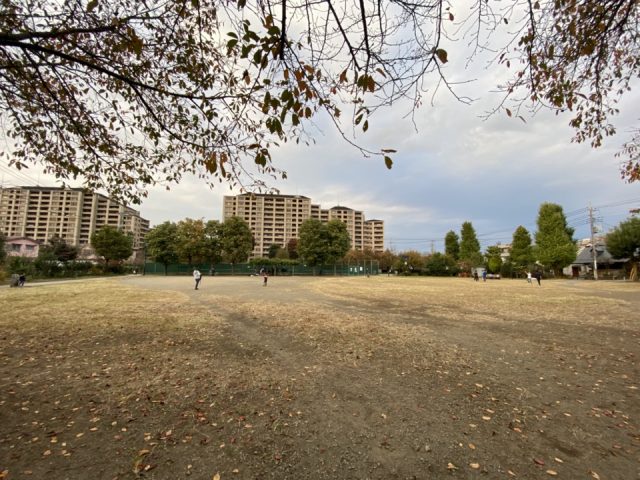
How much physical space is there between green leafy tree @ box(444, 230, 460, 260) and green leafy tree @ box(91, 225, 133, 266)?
65.4m

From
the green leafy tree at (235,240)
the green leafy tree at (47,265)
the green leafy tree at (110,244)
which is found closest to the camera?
the green leafy tree at (47,265)

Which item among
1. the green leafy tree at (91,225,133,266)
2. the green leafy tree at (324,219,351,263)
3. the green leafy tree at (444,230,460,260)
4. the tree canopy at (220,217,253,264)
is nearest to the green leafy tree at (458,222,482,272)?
the green leafy tree at (444,230,460,260)

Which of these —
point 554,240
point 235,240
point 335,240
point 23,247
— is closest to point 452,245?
point 554,240

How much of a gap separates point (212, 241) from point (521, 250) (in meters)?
52.3

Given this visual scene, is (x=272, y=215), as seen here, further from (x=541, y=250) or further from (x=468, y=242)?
(x=541, y=250)

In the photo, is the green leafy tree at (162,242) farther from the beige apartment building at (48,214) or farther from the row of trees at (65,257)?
the beige apartment building at (48,214)

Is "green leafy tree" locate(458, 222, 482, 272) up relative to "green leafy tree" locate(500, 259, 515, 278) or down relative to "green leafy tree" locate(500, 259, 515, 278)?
up

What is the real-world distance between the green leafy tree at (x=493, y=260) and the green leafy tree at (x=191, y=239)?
49.0m

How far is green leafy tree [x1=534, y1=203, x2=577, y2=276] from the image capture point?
48.7 metres

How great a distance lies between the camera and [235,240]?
50.0m

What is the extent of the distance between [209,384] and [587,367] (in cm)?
600

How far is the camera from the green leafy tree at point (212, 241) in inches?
1939

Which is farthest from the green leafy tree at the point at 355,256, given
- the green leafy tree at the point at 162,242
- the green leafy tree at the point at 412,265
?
the green leafy tree at the point at 162,242

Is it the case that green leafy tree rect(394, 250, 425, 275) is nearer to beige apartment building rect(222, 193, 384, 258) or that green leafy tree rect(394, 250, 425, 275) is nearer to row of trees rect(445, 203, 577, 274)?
row of trees rect(445, 203, 577, 274)
